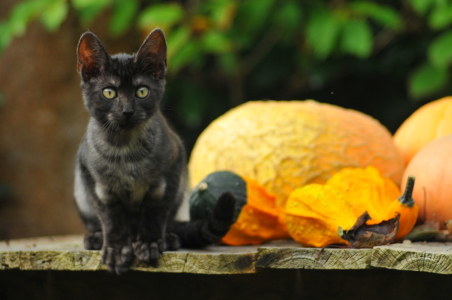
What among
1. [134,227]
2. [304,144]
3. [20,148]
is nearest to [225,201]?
[134,227]

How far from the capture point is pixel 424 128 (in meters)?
2.91

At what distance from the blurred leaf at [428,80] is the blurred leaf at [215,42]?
1.35m

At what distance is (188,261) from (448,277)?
0.88 meters

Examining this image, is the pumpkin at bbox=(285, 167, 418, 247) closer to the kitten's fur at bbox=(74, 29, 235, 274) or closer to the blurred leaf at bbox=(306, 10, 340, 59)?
the kitten's fur at bbox=(74, 29, 235, 274)

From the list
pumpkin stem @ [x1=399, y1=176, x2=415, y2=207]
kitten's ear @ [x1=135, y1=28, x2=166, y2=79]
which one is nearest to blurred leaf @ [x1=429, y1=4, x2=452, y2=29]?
pumpkin stem @ [x1=399, y1=176, x2=415, y2=207]

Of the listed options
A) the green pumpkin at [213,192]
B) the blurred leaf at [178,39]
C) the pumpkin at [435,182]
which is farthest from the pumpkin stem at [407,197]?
the blurred leaf at [178,39]

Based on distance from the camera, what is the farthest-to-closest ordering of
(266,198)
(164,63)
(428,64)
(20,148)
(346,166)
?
(20,148), (428,64), (346,166), (266,198), (164,63)

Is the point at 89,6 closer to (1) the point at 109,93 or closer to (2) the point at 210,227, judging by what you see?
(1) the point at 109,93

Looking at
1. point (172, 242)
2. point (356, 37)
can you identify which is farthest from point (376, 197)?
point (356, 37)

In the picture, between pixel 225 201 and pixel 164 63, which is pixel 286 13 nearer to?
pixel 164 63

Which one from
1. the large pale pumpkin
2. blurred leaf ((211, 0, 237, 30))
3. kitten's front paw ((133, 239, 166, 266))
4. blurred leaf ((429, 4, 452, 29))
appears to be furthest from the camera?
blurred leaf ((211, 0, 237, 30))

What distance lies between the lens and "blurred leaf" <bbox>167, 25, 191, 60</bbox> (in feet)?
12.0

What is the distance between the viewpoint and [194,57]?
3.90m

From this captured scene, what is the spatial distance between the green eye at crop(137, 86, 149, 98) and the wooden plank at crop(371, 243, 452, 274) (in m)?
0.93
